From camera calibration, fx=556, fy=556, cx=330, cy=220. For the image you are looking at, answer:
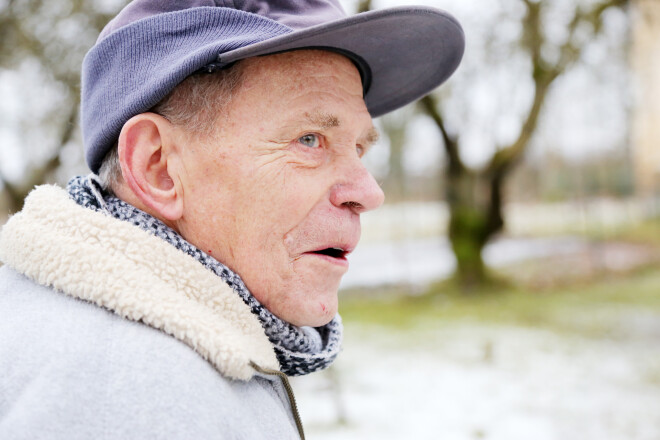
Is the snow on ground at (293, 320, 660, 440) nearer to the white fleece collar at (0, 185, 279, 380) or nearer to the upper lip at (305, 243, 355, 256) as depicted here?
the upper lip at (305, 243, 355, 256)

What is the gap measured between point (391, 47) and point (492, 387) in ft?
16.4

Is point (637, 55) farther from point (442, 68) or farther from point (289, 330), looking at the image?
point (289, 330)

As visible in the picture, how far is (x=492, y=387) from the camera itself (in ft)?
18.8

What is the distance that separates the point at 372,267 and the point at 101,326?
1157 cm

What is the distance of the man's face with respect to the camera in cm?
114

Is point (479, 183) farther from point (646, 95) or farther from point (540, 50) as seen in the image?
point (646, 95)

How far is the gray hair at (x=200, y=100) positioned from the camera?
115 centimetres

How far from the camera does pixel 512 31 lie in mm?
8953

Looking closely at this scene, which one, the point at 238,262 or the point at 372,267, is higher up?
the point at 238,262

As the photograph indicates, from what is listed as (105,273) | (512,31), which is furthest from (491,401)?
(512,31)

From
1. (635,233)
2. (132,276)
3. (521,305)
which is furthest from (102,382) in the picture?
(635,233)

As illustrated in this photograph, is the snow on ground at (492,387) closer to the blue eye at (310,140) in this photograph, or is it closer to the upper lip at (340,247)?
the upper lip at (340,247)

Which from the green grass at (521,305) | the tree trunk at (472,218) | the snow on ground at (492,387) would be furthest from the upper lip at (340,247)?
the tree trunk at (472,218)

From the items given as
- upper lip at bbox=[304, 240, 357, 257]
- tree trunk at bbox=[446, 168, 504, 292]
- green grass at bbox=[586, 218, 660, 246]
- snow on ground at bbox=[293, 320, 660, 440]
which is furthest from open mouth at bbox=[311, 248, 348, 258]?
green grass at bbox=[586, 218, 660, 246]
